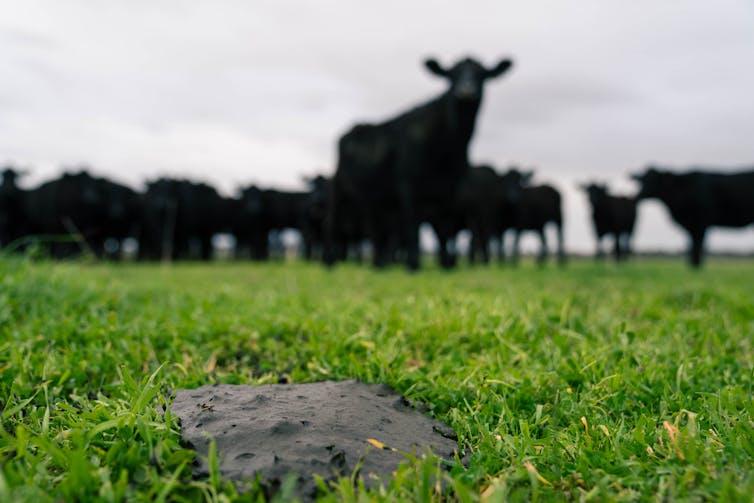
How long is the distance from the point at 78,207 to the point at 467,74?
14.5m

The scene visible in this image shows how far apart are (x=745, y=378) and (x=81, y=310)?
11.6 ft

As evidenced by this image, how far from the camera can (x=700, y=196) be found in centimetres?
1202

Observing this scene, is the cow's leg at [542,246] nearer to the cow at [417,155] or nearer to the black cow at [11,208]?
the cow at [417,155]

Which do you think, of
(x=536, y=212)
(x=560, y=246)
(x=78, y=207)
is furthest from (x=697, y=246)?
(x=78, y=207)

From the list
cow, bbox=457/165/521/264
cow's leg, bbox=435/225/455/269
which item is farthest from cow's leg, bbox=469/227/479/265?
cow's leg, bbox=435/225/455/269

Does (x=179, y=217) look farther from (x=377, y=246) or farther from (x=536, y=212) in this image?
(x=377, y=246)

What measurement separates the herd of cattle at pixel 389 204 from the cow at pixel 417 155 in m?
0.02

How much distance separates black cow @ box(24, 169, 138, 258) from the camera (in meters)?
16.3

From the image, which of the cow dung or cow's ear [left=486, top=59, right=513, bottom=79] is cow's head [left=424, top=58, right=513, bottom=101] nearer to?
cow's ear [left=486, top=59, right=513, bottom=79]

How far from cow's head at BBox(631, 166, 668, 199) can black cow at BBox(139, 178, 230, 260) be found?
16.5 metres

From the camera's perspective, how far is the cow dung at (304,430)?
1.32 meters

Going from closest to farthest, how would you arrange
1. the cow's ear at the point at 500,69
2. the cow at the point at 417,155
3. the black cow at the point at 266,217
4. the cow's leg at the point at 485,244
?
the cow at the point at 417,155, the cow's ear at the point at 500,69, the cow's leg at the point at 485,244, the black cow at the point at 266,217

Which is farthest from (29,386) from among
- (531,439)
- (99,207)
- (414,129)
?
(99,207)

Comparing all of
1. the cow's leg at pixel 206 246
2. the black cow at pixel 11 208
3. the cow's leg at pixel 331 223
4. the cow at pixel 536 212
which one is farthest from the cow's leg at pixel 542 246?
the black cow at pixel 11 208
